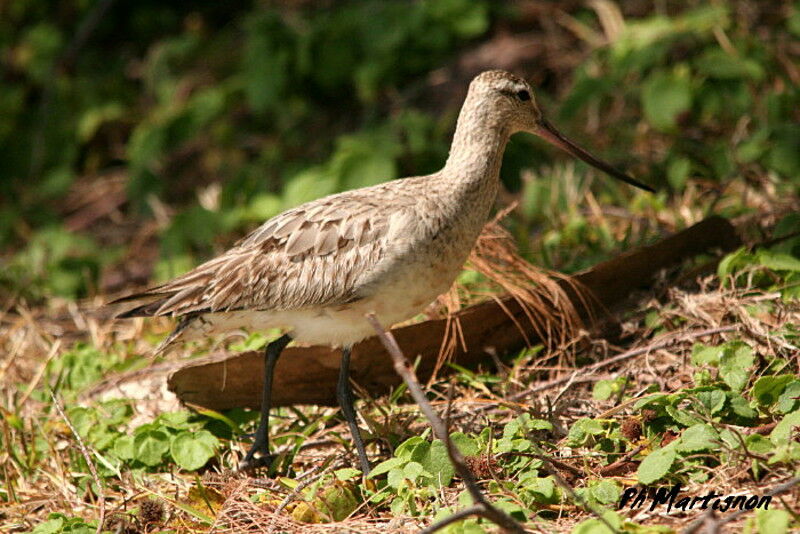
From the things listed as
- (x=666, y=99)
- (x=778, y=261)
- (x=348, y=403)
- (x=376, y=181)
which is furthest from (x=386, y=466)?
(x=666, y=99)

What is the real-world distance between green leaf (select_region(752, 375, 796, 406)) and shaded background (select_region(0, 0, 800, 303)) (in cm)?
146

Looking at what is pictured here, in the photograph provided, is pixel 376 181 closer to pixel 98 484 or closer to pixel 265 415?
pixel 265 415

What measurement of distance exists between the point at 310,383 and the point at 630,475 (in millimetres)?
1638

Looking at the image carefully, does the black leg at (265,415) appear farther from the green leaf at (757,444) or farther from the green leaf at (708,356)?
the green leaf at (757,444)

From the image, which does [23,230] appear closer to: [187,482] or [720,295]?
[187,482]

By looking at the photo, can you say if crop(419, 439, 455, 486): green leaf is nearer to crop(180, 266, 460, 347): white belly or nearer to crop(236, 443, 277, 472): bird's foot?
crop(180, 266, 460, 347): white belly

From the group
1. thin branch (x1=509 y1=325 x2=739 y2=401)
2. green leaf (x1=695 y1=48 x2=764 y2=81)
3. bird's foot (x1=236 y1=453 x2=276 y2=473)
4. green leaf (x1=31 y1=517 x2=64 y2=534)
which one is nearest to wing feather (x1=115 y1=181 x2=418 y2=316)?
bird's foot (x1=236 y1=453 x2=276 y2=473)

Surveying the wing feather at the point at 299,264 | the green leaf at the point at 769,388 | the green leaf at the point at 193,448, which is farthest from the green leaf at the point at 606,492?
Result: the green leaf at the point at 193,448

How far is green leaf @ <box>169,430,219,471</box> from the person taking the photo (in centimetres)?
426

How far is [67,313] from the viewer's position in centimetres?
654

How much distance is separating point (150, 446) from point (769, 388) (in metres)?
2.51

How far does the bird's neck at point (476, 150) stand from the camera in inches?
174

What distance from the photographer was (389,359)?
4770mm

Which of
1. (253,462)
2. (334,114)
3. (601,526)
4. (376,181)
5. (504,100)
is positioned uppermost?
(504,100)
